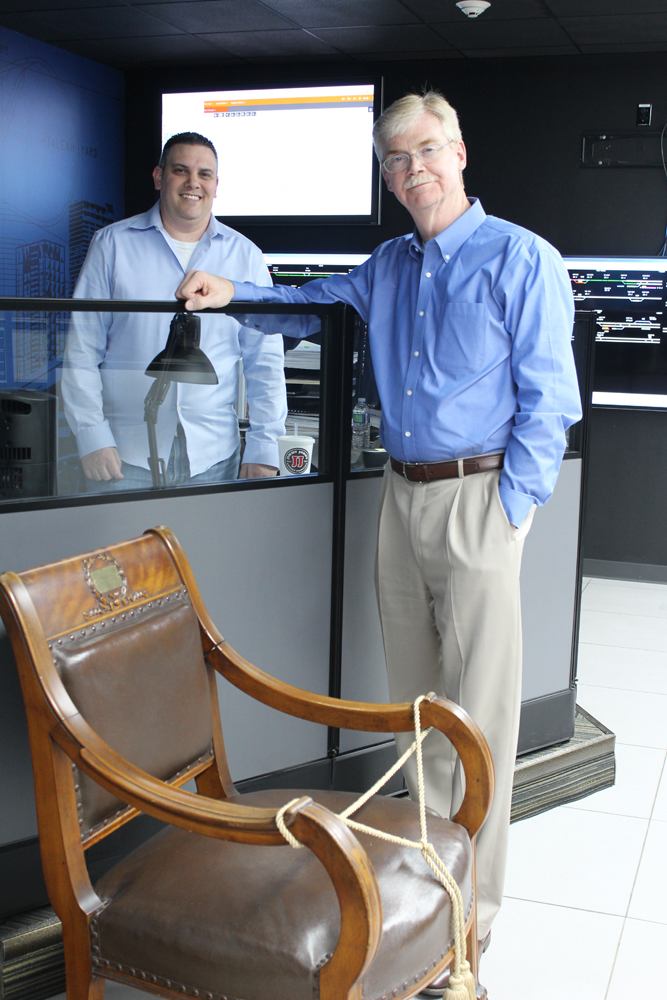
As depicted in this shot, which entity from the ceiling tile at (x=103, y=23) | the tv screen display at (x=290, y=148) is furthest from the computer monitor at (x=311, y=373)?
the tv screen display at (x=290, y=148)

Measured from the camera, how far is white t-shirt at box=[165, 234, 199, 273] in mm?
2793

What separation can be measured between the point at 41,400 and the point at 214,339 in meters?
0.42

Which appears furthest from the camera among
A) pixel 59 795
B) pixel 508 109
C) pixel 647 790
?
pixel 508 109

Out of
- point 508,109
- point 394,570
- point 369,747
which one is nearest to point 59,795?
point 394,570

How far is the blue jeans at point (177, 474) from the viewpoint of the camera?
1.95 m

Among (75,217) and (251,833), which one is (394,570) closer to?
(251,833)

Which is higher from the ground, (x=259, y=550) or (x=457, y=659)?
(x=259, y=550)

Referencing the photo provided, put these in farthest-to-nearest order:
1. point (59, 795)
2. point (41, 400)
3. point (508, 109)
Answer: point (508, 109) < point (41, 400) < point (59, 795)

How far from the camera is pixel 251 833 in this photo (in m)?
1.22

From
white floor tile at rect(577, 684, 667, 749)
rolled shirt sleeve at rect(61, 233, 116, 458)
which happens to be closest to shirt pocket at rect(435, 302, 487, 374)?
rolled shirt sleeve at rect(61, 233, 116, 458)

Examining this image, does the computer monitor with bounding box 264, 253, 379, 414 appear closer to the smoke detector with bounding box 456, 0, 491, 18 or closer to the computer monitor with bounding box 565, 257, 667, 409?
the smoke detector with bounding box 456, 0, 491, 18

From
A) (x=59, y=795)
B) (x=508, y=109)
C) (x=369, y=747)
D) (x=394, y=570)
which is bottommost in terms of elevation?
(x=369, y=747)

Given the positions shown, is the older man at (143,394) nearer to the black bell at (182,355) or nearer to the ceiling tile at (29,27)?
the black bell at (182,355)

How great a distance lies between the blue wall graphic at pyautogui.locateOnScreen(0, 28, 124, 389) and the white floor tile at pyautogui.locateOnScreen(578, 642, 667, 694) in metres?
3.90
